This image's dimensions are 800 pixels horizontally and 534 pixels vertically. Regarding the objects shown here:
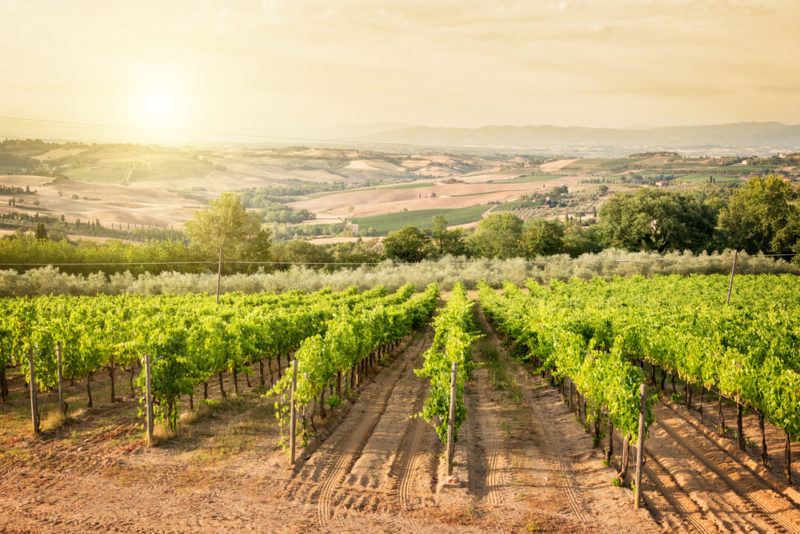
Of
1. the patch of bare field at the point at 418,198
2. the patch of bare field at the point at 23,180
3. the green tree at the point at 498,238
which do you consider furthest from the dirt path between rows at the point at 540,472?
the patch of bare field at the point at 418,198

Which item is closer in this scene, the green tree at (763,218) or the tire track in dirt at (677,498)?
the tire track in dirt at (677,498)

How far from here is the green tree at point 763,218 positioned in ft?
231

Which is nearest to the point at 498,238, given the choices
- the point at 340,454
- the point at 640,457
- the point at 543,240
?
the point at 543,240

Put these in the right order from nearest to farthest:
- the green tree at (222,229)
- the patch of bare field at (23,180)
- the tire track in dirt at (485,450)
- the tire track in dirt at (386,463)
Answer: the tire track in dirt at (386,463) < the tire track in dirt at (485,450) < the green tree at (222,229) < the patch of bare field at (23,180)

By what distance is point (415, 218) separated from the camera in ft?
434

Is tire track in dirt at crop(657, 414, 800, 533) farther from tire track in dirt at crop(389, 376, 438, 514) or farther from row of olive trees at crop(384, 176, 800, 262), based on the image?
row of olive trees at crop(384, 176, 800, 262)

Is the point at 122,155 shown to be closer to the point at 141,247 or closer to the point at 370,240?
the point at 370,240

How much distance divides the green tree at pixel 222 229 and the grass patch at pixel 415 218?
47.6 meters

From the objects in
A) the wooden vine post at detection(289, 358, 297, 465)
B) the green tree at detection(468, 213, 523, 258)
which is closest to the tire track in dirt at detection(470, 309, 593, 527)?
the wooden vine post at detection(289, 358, 297, 465)

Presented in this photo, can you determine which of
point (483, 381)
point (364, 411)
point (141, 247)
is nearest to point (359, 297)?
point (483, 381)

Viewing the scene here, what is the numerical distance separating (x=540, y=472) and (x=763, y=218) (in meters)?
74.2

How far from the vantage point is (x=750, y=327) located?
22.3m

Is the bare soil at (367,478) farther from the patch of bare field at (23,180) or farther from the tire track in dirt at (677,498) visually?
the patch of bare field at (23,180)

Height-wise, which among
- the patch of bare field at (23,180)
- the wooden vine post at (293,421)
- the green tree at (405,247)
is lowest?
the green tree at (405,247)
